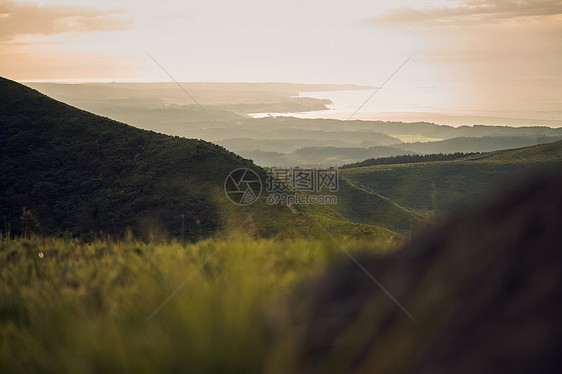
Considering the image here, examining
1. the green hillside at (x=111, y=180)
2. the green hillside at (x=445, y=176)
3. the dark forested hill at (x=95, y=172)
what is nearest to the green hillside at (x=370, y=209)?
the green hillside at (x=445, y=176)

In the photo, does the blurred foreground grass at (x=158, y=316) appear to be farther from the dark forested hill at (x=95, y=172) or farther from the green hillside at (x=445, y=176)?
the green hillside at (x=445, y=176)

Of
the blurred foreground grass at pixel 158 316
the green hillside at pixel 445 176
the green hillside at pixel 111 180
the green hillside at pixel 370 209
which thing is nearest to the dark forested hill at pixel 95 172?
the green hillside at pixel 111 180

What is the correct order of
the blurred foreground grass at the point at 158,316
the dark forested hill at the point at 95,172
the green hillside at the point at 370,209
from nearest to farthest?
the blurred foreground grass at the point at 158,316 < the dark forested hill at the point at 95,172 < the green hillside at the point at 370,209

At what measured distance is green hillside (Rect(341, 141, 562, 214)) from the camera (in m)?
103

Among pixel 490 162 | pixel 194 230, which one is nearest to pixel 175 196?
pixel 194 230

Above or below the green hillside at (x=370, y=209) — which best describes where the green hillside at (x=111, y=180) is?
above

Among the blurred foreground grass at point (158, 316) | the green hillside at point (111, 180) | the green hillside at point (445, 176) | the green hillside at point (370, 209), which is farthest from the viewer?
the green hillside at point (445, 176)

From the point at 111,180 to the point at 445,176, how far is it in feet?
286

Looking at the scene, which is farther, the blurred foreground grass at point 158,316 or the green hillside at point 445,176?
the green hillside at point 445,176

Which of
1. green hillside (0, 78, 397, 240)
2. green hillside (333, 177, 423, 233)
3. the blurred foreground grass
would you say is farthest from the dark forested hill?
green hillside (333, 177, 423, 233)

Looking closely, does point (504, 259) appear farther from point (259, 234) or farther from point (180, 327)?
point (259, 234)

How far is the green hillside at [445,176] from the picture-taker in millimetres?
103438

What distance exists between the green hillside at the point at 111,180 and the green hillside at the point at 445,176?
210 feet

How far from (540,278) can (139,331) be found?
6.90 ft
